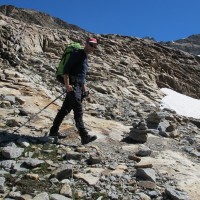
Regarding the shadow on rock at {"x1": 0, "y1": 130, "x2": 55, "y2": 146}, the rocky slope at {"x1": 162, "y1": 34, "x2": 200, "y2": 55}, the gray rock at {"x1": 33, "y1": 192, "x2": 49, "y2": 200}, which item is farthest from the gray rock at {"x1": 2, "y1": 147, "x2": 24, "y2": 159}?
the rocky slope at {"x1": 162, "y1": 34, "x2": 200, "y2": 55}

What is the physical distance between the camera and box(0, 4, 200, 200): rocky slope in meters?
7.69

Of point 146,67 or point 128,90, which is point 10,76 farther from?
point 146,67

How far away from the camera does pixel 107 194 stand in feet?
24.5

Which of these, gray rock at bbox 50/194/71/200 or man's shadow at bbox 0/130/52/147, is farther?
man's shadow at bbox 0/130/52/147

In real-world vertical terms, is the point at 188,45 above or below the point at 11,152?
above

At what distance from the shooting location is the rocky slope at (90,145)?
7690 millimetres

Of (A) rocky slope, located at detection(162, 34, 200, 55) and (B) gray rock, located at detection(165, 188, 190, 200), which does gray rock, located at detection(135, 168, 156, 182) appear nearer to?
(B) gray rock, located at detection(165, 188, 190, 200)

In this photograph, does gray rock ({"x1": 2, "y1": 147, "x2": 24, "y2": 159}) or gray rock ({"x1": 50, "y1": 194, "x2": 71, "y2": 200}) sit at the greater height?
gray rock ({"x1": 2, "y1": 147, "x2": 24, "y2": 159})

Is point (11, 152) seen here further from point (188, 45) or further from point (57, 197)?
point (188, 45)

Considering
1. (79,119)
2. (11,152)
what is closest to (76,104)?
(79,119)

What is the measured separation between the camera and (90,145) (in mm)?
10555

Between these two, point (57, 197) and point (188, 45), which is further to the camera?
point (188, 45)

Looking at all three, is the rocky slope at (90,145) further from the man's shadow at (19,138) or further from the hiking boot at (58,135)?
the hiking boot at (58,135)

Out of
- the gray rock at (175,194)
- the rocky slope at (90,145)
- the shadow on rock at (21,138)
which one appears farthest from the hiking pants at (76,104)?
the gray rock at (175,194)
